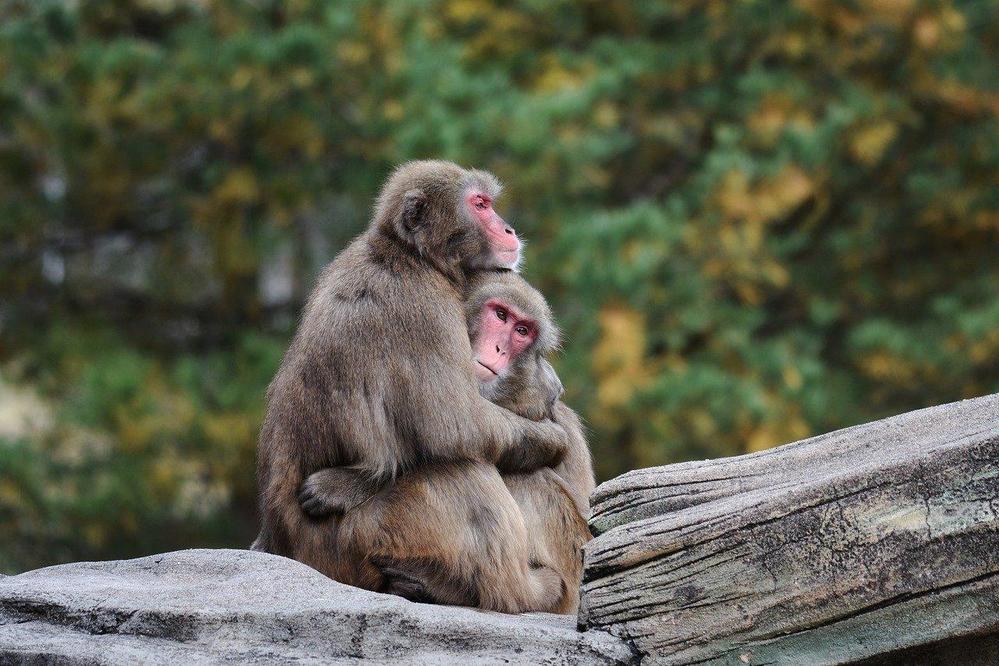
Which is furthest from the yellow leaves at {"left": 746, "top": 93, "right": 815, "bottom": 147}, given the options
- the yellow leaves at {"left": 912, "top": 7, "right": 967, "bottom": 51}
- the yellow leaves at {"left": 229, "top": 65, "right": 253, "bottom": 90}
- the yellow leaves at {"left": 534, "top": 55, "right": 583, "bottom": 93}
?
the yellow leaves at {"left": 229, "top": 65, "right": 253, "bottom": 90}

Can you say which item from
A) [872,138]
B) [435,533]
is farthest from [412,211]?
[872,138]

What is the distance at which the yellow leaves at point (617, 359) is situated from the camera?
948 cm

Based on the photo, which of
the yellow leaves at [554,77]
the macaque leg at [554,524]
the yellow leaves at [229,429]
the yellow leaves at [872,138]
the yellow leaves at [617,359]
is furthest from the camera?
the yellow leaves at [872,138]

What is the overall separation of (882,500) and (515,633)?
1.12 meters

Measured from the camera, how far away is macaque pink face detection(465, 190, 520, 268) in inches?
200

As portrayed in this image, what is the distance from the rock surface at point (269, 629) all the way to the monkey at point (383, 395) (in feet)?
1.61

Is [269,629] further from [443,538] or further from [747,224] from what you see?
[747,224]

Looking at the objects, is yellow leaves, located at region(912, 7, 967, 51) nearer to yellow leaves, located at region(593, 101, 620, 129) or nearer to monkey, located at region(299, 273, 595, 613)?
yellow leaves, located at region(593, 101, 620, 129)

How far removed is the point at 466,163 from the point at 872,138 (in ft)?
14.0

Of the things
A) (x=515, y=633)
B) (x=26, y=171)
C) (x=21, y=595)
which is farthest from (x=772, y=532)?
(x=26, y=171)

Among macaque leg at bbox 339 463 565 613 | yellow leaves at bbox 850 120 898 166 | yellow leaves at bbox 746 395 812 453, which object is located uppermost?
yellow leaves at bbox 850 120 898 166

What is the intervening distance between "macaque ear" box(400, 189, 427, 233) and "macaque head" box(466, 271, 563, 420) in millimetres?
328

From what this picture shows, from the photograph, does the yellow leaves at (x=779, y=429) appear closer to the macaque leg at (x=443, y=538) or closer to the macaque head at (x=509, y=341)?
the macaque head at (x=509, y=341)

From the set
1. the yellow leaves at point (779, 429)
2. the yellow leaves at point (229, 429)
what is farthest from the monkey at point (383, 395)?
the yellow leaves at point (779, 429)
